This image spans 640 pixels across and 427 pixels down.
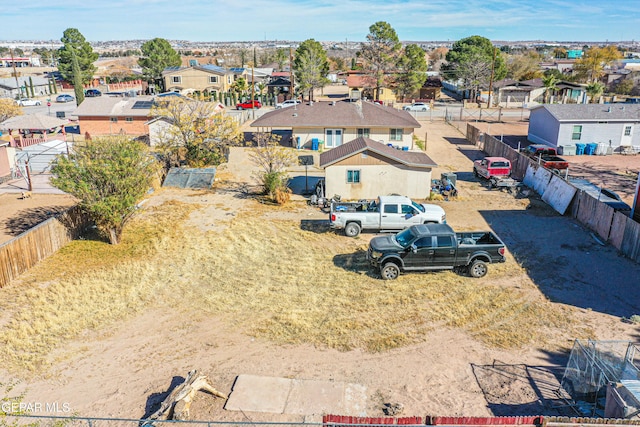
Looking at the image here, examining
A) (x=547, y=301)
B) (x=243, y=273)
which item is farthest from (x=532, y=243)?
(x=243, y=273)

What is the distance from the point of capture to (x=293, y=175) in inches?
1321

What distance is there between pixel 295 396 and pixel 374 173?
55.5 ft

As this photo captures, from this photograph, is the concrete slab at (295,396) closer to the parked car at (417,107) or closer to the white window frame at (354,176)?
the white window frame at (354,176)

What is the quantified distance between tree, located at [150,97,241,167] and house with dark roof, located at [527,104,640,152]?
2609 cm

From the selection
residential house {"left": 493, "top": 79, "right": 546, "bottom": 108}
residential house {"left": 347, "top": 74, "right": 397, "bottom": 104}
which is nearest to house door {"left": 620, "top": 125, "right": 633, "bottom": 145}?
residential house {"left": 493, "top": 79, "right": 546, "bottom": 108}

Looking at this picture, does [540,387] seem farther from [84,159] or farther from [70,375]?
[84,159]

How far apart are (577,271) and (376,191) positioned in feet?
37.5

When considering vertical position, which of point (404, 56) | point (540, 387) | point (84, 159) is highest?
point (404, 56)

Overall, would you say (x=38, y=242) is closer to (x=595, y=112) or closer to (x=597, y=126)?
(x=597, y=126)

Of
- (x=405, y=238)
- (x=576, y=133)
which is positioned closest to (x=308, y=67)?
(x=576, y=133)

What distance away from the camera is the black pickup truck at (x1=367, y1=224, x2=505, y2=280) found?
59.3 ft

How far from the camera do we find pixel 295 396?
1204cm

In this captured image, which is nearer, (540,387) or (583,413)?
(583,413)

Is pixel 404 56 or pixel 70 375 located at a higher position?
pixel 404 56
